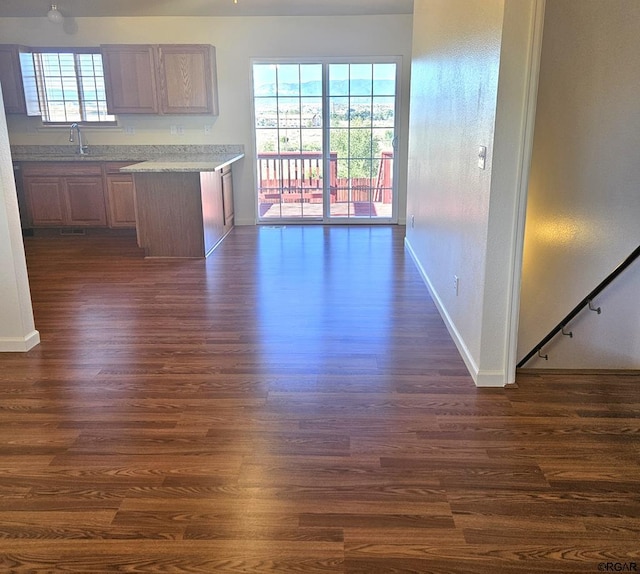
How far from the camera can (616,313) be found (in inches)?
145

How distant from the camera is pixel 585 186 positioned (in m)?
3.52

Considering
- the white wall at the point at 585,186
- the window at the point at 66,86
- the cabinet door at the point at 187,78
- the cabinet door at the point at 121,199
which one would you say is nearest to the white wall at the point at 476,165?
the white wall at the point at 585,186

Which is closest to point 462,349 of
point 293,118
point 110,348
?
point 110,348

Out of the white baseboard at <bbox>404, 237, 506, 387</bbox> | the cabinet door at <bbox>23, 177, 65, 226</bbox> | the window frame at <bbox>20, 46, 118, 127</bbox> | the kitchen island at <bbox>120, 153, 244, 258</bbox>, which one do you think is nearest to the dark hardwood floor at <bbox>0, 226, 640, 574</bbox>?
the white baseboard at <bbox>404, 237, 506, 387</bbox>

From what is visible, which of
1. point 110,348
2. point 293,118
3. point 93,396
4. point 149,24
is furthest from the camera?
point 293,118

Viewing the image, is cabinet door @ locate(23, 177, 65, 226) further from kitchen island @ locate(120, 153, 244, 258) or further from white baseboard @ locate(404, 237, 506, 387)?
white baseboard @ locate(404, 237, 506, 387)

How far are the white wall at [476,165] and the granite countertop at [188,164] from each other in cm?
232

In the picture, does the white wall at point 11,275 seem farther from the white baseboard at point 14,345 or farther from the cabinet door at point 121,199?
the cabinet door at point 121,199

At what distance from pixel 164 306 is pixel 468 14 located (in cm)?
280

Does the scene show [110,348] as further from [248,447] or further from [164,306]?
[248,447]

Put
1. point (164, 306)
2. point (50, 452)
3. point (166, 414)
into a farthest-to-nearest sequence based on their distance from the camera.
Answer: point (164, 306) < point (166, 414) < point (50, 452)

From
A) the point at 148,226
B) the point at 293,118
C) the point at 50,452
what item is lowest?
the point at 50,452

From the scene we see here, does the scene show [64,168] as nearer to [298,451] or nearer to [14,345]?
[14,345]

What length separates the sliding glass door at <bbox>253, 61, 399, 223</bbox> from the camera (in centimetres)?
701
